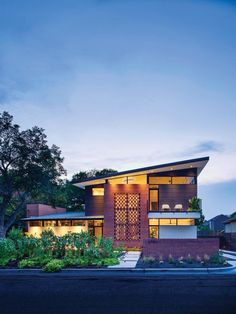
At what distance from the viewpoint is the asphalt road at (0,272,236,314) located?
357 inches

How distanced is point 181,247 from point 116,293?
962cm

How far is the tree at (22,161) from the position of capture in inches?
1101

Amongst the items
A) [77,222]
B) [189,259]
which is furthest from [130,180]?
[189,259]

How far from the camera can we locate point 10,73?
2184 centimetres

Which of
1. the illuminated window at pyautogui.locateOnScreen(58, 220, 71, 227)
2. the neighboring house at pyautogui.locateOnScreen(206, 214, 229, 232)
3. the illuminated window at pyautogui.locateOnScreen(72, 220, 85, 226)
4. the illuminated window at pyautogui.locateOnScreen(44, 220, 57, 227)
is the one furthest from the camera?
the neighboring house at pyautogui.locateOnScreen(206, 214, 229, 232)

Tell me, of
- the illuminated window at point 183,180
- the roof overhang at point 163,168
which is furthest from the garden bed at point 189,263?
the illuminated window at point 183,180

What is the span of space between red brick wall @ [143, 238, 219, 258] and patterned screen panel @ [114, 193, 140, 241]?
8.28 m

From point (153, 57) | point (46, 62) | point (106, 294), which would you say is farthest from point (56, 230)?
point (106, 294)

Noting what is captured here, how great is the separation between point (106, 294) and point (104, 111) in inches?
776

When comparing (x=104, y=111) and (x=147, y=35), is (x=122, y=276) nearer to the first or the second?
(x=147, y=35)

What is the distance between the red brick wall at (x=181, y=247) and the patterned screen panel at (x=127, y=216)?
27.2 feet

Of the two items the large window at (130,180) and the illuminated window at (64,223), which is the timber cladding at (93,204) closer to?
the illuminated window at (64,223)

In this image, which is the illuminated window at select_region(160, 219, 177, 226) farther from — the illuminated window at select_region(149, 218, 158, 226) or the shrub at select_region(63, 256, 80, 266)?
the shrub at select_region(63, 256, 80, 266)

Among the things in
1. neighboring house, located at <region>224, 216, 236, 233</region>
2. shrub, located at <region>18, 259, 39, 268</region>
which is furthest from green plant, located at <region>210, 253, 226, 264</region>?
neighboring house, located at <region>224, 216, 236, 233</region>
